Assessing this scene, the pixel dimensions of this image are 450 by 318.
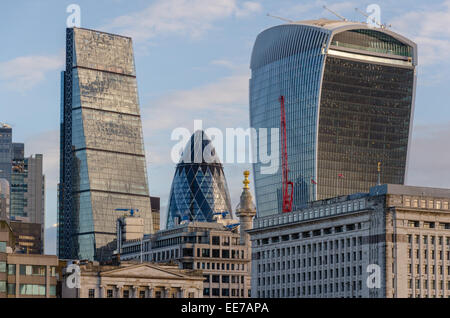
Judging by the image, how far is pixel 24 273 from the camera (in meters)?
138

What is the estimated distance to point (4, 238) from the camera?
136250mm

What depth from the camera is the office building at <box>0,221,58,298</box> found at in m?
135

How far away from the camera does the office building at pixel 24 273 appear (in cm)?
13500
